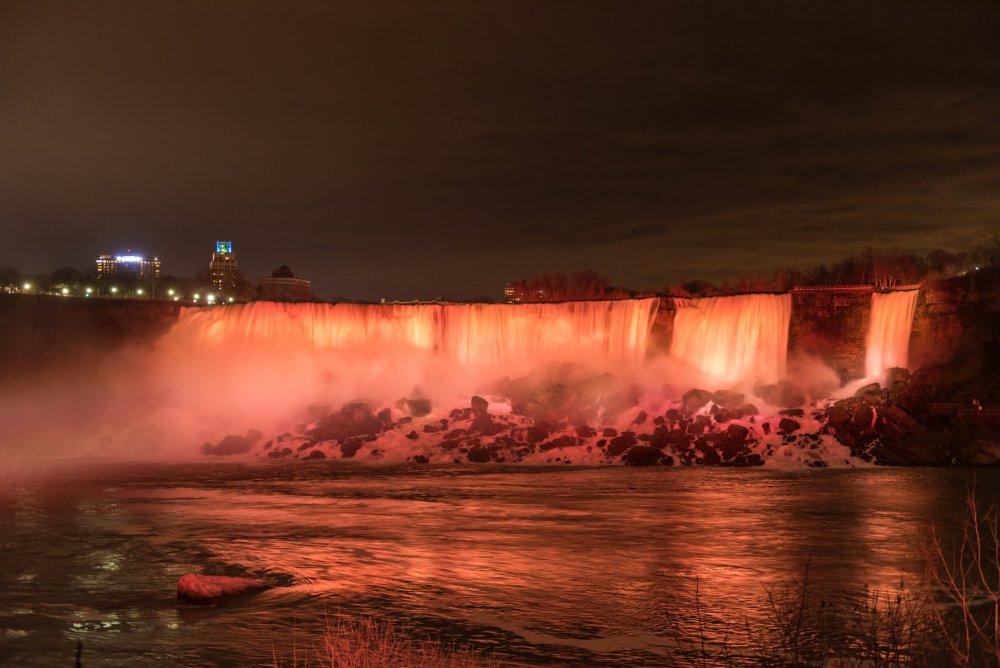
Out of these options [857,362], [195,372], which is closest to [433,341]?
[195,372]

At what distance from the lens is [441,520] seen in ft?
→ 70.8

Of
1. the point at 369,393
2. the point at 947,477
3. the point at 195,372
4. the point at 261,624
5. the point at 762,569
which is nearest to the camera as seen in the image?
the point at 261,624

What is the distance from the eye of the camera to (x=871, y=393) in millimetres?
33844

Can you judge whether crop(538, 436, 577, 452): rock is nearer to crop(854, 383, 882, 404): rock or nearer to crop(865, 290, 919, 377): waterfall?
crop(854, 383, 882, 404): rock

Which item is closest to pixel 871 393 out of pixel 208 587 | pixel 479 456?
pixel 479 456

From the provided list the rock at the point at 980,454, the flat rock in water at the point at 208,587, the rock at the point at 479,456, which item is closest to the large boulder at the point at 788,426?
the rock at the point at 980,454

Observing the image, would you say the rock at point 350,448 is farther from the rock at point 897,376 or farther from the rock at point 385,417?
the rock at point 897,376

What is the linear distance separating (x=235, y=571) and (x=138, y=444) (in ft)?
82.6

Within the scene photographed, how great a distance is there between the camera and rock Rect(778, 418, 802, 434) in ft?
110

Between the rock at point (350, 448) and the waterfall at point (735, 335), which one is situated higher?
the waterfall at point (735, 335)

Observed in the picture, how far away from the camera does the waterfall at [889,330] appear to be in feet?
122

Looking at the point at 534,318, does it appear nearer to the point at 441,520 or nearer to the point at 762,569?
the point at 441,520

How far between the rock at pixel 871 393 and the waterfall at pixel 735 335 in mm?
5636

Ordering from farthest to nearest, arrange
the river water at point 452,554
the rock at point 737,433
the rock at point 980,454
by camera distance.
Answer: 1. the rock at point 737,433
2. the rock at point 980,454
3. the river water at point 452,554
